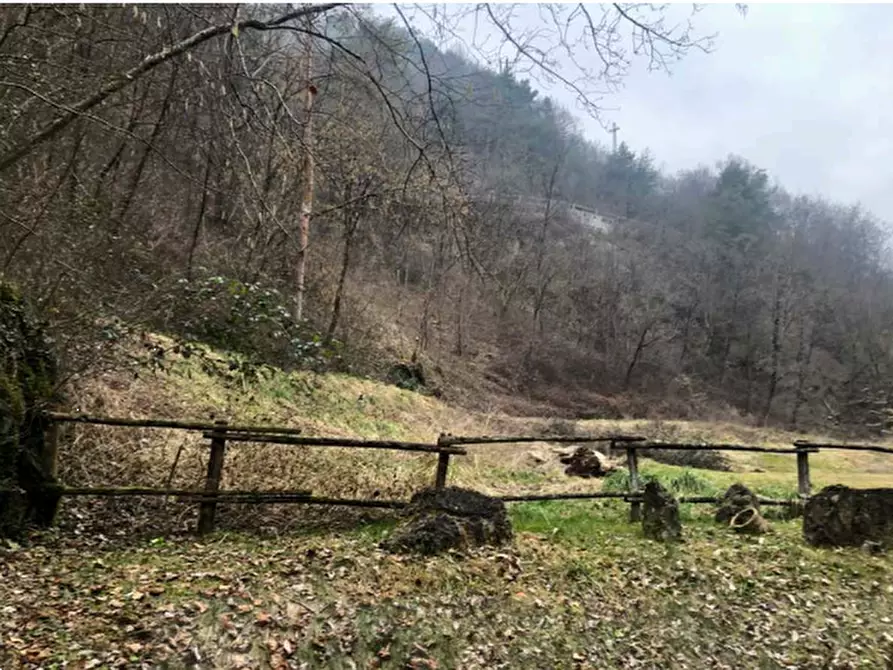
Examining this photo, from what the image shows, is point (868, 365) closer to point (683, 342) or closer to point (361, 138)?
point (683, 342)

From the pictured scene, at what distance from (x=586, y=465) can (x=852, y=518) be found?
657 cm

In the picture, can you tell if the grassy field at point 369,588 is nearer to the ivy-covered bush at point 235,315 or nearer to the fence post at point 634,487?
the fence post at point 634,487

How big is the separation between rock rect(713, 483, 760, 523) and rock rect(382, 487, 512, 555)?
3207 mm

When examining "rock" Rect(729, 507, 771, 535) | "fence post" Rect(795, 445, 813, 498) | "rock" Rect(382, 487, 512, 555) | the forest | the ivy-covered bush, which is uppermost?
the forest

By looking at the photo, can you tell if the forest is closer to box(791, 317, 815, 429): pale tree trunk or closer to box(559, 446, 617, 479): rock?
box(791, 317, 815, 429): pale tree trunk

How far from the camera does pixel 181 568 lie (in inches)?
174

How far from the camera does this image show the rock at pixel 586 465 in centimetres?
1246

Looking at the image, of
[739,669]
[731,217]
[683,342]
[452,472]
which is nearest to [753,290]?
[683,342]

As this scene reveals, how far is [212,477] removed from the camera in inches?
213

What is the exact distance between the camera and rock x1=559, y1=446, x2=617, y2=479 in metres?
12.5

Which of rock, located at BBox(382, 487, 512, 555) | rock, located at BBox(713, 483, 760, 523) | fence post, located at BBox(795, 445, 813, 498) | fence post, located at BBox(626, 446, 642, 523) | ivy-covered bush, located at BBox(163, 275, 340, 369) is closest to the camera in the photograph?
rock, located at BBox(382, 487, 512, 555)

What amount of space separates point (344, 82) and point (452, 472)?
564 cm

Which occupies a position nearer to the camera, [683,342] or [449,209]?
[449,209]

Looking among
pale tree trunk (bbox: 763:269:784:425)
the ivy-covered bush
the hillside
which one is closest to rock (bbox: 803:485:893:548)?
the hillside
